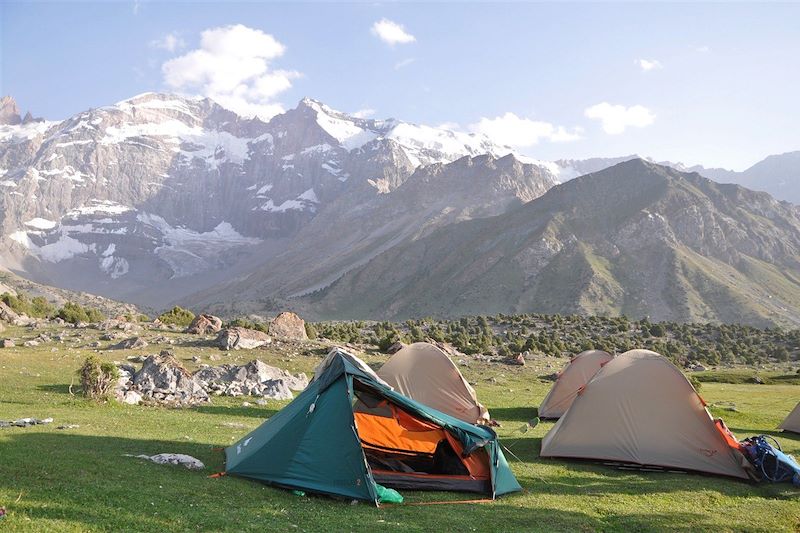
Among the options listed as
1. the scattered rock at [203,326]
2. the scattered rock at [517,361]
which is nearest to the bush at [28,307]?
the scattered rock at [203,326]

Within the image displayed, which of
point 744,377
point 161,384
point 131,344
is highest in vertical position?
point 131,344

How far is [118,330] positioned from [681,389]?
111 feet

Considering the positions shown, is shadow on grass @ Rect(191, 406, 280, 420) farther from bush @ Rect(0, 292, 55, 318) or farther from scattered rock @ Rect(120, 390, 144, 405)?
bush @ Rect(0, 292, 55, 318)

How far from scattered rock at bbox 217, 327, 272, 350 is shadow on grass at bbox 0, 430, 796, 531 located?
70.7ft

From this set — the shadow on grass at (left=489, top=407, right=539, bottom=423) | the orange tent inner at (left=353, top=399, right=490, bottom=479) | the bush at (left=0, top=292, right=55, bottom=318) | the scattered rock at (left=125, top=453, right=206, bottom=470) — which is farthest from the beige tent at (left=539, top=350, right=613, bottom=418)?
the bush at (left=0, top=292, right=55, bottom=318)

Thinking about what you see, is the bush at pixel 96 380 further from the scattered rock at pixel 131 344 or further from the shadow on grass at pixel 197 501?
the scattered rock at pixel 131 344

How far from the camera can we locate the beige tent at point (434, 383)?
20562mm

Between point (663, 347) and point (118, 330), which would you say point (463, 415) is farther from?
point (663, 347)

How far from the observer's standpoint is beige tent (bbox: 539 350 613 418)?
22156 mm

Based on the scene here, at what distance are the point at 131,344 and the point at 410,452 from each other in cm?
2329

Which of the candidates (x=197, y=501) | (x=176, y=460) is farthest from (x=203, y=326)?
(x=197, y=501)

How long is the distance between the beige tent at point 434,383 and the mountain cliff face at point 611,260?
9693 centimetres

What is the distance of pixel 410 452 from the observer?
13.8 meters

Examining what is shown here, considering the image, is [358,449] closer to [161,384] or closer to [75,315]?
[161,384]
